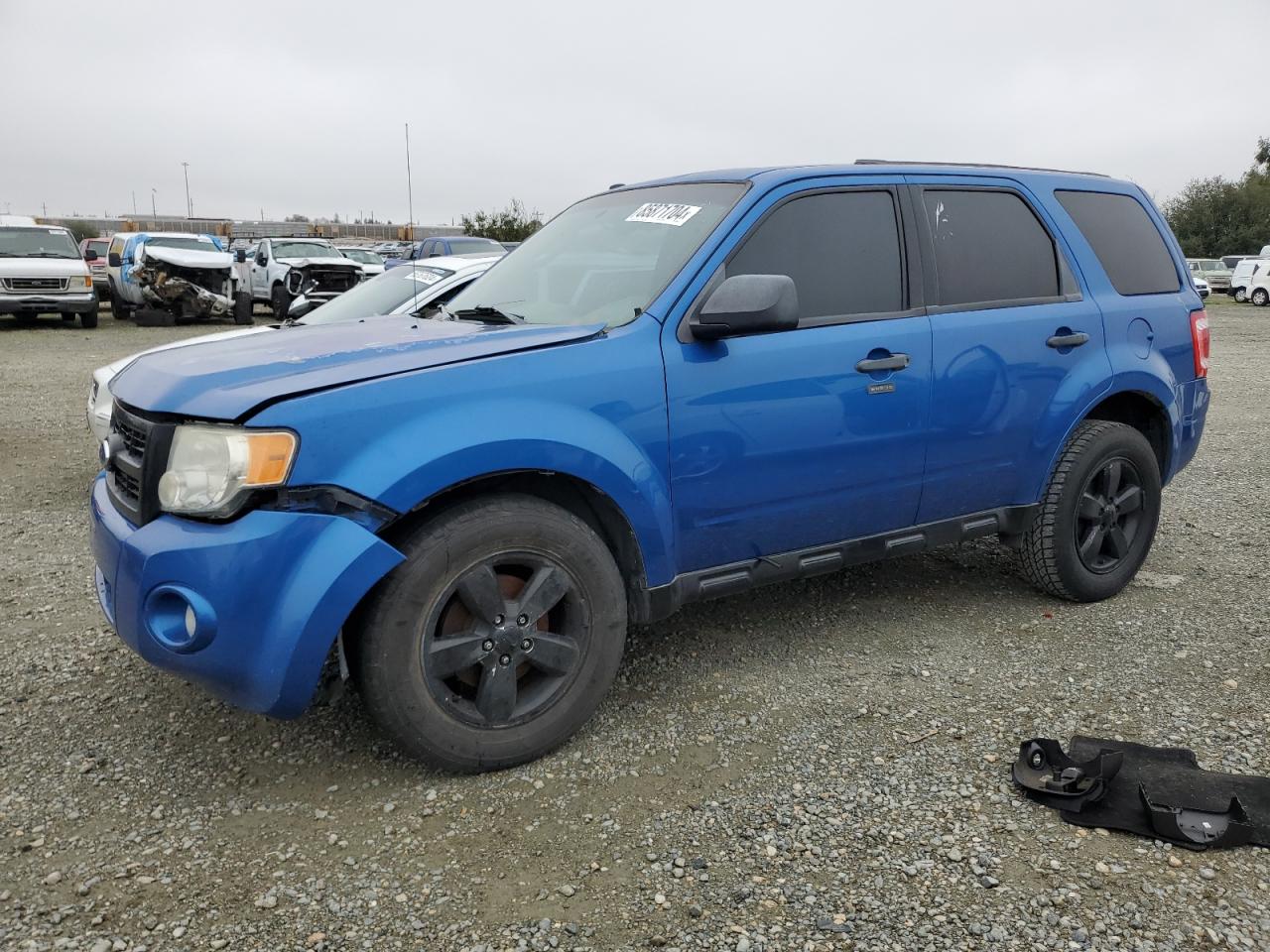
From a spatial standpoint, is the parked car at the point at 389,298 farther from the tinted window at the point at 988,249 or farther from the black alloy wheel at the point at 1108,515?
the black alloy wheel at the point at 1108,515

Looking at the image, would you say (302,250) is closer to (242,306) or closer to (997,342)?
(242,306)

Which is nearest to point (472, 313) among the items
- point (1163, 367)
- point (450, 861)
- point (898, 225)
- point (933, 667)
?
point (898, 225)

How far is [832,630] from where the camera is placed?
424 centimetres

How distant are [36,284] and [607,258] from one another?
18181 millimetres

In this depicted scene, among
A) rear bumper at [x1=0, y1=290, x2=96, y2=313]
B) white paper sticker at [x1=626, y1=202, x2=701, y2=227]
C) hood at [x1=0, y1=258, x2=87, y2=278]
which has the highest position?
hood at [x1=0, y1=258, x2=87, y2=278]

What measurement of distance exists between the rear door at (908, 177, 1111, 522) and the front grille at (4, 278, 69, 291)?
1867 centimetres

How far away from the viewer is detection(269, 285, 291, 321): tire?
20.7m

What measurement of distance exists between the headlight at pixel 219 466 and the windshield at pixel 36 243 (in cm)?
1893

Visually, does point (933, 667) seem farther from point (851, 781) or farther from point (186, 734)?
point (186, 734)

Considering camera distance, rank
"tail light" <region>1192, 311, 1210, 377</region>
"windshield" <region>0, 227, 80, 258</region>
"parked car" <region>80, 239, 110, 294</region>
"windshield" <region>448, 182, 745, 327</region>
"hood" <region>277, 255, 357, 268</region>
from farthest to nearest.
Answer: "parked car" <region>80, 239, 110, 294</region>, "hood" <region>277, 255, 357, 268</region>, "windshield" <region>0, 227, 80, 258</region>, "tail light" <region>1192, 311, 1210, 377</region>, "windshield" <region>448, 182, 745, 327</region>

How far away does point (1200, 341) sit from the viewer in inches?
187

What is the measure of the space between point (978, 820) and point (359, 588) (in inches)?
72.0

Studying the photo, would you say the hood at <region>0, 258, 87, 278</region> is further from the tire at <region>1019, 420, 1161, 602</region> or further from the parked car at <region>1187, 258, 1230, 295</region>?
the parked car at <region>1187, 258, 1230, 295</region>

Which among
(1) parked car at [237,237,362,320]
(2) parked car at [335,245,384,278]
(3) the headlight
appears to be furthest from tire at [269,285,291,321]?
(3) the headlight
